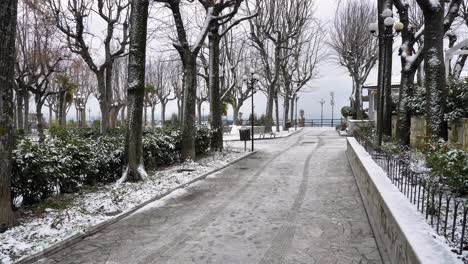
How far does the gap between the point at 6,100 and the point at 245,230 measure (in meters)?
3.90

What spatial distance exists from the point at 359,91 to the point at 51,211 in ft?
93.9

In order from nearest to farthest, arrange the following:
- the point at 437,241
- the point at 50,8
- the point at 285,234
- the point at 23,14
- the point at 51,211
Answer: the point at 437,241
the point at 285,234
the point at 51,211
the point at 50,8
the point at 23,14

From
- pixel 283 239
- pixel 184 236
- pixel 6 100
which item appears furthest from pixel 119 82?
pixel 283 239

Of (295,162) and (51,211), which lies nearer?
(51,211)

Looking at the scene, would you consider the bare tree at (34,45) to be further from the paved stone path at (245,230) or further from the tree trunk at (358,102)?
the tree trunk at (358,102)

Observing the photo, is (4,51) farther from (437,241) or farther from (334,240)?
(437,241)

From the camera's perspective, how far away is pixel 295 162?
13.2m

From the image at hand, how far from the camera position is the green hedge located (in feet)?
19.4

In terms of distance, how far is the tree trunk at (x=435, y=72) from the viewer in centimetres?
874

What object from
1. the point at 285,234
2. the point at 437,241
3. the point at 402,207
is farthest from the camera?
the point at 285,234

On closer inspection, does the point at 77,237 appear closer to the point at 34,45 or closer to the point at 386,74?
the point at 386,74

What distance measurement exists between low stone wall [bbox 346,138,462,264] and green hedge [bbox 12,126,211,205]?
536 centimetres

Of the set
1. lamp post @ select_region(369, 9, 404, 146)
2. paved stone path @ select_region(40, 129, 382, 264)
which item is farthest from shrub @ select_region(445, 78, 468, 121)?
paved stone path @ select_region(40, 129, 382, 264)

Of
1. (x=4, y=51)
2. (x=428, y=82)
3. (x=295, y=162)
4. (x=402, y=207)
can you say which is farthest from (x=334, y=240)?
(x=295, y=162)
